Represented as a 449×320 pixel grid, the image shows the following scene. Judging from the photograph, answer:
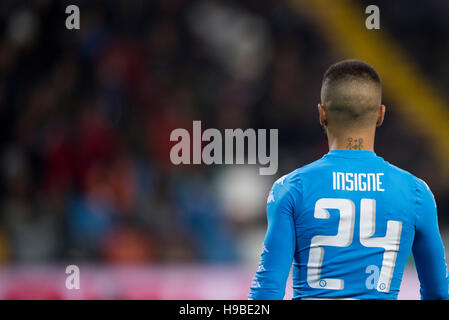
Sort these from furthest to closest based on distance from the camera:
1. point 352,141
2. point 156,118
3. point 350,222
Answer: point 156,118
point 352,141
point 350,222

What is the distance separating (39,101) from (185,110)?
1.37 metres

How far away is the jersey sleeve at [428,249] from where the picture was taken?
7.41 feet

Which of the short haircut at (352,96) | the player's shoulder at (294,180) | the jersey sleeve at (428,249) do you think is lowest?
the jersey sleeve at (428,249)

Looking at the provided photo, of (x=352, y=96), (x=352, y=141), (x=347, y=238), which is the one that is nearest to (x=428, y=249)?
(x=347, y=238)

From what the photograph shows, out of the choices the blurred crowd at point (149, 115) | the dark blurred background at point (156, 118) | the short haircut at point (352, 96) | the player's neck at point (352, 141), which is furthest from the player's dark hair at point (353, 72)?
the blurred crowd at point (149, 115)

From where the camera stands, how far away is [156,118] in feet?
24.6

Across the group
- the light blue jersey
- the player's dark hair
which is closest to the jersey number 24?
the light blue jersey

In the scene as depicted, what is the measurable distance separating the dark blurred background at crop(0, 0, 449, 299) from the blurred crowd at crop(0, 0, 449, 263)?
1cm

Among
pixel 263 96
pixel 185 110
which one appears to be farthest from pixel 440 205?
pixel 185 110

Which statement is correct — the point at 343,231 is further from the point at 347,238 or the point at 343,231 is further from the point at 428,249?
the point at 428,249

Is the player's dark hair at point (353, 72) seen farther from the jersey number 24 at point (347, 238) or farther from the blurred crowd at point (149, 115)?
→ the blurred crowd at point (149, 115)

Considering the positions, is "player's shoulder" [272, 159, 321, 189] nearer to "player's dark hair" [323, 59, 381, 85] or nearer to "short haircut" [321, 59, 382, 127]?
"short haircut" [321, 59, 382, 127]

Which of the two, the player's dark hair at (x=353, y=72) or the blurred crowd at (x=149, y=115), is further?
the blurred crowd at (x=149, y=115)

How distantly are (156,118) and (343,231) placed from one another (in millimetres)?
5398
